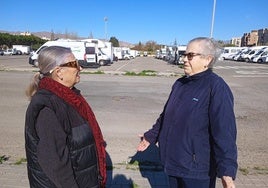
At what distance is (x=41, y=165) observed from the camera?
2.03 metres

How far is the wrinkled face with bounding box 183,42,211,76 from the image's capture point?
9.04ft

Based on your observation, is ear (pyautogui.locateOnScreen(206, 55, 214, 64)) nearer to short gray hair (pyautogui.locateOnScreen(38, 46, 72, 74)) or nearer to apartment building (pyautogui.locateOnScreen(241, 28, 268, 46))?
short gray hair (pyautogui.locateOnScreen(38, 46, 72, 74))

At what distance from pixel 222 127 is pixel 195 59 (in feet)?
2.06

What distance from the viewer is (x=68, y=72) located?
223 cm

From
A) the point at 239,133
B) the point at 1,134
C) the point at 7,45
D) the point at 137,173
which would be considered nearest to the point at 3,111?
the point at 1,134

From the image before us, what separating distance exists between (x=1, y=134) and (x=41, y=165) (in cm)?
509

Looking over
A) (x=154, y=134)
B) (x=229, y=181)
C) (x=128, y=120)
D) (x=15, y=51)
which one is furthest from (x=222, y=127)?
(x=15, y=51)

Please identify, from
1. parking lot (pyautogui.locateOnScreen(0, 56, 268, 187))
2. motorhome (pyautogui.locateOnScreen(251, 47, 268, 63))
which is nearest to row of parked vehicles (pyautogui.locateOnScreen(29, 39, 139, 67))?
parking lot (pyautogui.locateOnScreen(0, 56, 268, 187))

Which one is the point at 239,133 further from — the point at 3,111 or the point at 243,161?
the point at 3,111

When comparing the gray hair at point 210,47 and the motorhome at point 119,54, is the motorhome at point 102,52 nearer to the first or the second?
the motorhome at point 119,54

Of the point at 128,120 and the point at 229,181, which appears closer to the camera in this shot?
the point at 229,181

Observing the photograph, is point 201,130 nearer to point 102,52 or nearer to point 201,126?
point 201,126

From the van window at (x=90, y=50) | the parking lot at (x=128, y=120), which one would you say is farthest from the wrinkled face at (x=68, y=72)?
the van window at (x=90, y=50)

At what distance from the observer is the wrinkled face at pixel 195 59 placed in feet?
9.04
